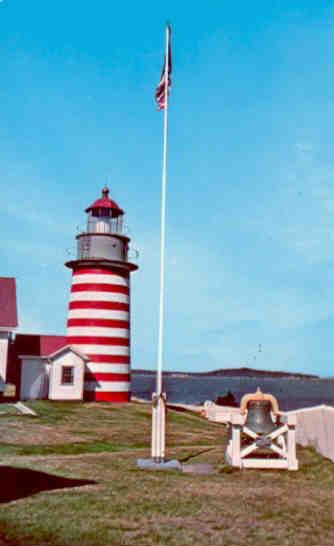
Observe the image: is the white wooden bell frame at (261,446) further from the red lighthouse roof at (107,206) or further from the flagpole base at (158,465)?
the red lighthouse roof at (107,206)

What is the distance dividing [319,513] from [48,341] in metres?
25.3

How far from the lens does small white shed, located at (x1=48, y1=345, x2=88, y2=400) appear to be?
30500 mm

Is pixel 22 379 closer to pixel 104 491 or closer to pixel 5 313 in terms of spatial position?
pixel 5 313

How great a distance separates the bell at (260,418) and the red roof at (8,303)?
63.2 feet

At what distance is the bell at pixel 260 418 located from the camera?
12945 mm

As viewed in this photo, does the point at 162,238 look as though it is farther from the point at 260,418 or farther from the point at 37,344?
the point at 37,344

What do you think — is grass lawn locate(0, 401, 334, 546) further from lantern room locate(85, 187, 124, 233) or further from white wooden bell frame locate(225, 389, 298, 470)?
lantern room locate(85, 187, 124, 233)

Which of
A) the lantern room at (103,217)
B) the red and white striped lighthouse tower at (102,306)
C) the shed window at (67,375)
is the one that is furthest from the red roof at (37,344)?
the lantern room at (103,217)

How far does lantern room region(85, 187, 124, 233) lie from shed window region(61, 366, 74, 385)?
7.55 m

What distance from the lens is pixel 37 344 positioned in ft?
105


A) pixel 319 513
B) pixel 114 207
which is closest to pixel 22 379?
pixel 114 207

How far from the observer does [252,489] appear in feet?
33.0

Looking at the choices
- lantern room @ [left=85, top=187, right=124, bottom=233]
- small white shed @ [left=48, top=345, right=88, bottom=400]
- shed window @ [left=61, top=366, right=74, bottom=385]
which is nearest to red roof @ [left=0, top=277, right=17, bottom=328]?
small white shed @ [left=48, top=345, right=88, bottom=400]

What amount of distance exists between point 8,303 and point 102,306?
5.02m
